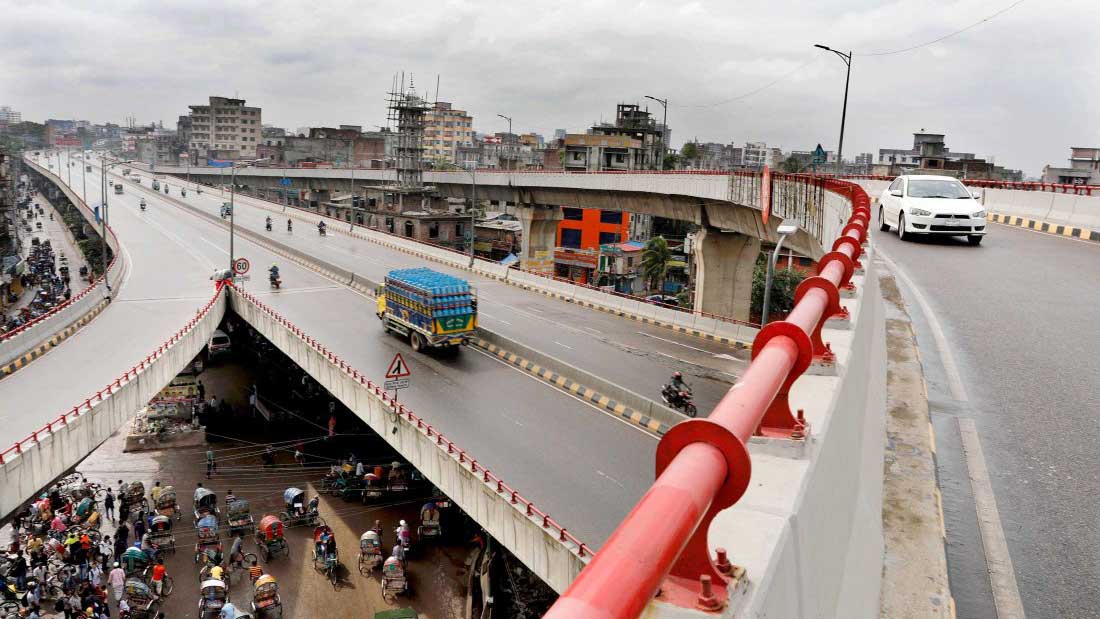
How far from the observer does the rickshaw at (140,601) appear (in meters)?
22.0

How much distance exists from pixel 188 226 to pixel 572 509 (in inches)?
2508

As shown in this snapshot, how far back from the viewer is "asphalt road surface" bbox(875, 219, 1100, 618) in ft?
15.2

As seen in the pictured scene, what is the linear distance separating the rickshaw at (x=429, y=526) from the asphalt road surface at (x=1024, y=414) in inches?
718

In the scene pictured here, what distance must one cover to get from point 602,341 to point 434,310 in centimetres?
686

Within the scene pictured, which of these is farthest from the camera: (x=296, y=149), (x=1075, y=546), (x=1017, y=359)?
(x=296, y=149)

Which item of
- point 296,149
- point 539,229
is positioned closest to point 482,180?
point 539,229

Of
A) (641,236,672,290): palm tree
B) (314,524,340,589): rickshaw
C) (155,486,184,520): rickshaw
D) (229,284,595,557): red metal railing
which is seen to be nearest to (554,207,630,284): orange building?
(641,236,672,290): palm tree

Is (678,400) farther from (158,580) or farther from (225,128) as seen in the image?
(225,128)

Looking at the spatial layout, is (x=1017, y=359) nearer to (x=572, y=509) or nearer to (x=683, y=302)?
(x=572, y=509)

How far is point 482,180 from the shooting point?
65.5 m

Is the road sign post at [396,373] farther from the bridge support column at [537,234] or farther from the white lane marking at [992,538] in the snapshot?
the bridge support column at [537,234]

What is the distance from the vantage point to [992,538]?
5055mm

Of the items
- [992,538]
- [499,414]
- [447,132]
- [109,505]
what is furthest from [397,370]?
[447,132]

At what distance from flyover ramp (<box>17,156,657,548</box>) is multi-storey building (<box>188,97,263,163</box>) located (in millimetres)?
167411
